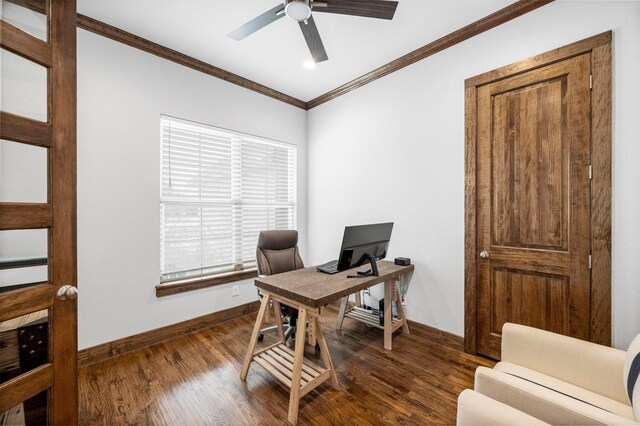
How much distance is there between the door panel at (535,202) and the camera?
184 centimetres

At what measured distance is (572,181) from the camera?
186cm

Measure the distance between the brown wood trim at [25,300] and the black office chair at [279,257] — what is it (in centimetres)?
155

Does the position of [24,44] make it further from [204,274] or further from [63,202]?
[204,274]

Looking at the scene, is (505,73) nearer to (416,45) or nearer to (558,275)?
(416,45)

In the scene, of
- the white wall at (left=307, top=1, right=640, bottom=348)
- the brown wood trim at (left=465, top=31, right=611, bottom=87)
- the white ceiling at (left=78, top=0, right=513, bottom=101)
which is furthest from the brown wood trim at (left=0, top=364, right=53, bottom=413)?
the brown wood trim at (left=465, top=31, right=611, bottom=87)

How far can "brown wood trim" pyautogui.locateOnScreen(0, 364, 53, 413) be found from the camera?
1.02 meters

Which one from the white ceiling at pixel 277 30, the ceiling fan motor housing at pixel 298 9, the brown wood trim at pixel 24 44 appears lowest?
the brown wood trim at pixel 24 44

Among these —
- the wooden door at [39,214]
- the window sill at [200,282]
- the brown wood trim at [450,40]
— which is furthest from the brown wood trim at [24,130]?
the brown wood trim at [450,40]

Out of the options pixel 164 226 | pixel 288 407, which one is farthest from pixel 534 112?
pixel 164 226

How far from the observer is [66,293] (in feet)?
3.90

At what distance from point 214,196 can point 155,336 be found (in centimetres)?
149

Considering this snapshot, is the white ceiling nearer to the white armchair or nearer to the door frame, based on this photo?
the door frame

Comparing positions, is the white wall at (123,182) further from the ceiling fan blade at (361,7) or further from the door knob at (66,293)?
the ceiling fan blade at (361,7)

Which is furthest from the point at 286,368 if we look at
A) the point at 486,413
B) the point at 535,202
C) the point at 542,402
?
the point at 535,202
